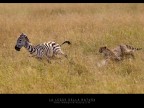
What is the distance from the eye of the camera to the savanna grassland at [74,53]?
28.3 feet

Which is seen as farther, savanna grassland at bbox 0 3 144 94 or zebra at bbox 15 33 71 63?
zebra at bbox 15 33 71 63

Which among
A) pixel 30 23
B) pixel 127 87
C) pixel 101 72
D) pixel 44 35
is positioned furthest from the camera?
pixel 30 23

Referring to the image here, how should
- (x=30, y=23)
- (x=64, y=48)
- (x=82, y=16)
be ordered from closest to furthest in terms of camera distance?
(x=64, y=48)
(x=30, y=23)
(x=82, y=16)

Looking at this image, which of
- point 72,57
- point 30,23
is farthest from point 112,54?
point 30,23

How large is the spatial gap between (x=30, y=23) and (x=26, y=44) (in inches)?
174

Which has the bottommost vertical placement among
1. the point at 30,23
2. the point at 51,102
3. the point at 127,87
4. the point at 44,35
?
the point at 51,102

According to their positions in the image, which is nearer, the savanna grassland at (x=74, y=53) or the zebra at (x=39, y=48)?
the savanna grassland at (x=74, y=53)

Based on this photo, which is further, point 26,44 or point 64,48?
point 64,48

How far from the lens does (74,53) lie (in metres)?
11.3

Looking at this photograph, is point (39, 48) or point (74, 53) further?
point (74, 53)

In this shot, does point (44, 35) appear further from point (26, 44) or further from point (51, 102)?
point (51, 102)

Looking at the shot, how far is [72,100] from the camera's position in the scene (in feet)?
24.6

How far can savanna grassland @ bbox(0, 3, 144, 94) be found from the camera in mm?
8633

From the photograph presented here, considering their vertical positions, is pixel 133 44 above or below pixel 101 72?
above
